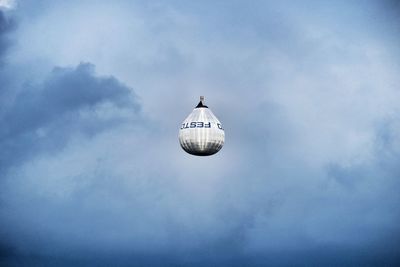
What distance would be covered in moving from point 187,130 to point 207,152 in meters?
3.46

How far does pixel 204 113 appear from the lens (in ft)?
211

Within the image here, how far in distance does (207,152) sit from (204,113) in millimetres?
4531

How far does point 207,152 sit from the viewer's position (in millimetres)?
64125

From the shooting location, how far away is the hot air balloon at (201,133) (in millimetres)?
62906

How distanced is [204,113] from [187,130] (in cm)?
290

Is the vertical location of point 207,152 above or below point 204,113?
below

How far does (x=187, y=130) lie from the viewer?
63594mm

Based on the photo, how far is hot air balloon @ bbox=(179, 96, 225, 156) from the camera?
6291 cm

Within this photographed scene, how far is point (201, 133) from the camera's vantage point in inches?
2474

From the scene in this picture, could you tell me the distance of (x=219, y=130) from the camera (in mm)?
64562

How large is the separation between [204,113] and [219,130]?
2.63m
